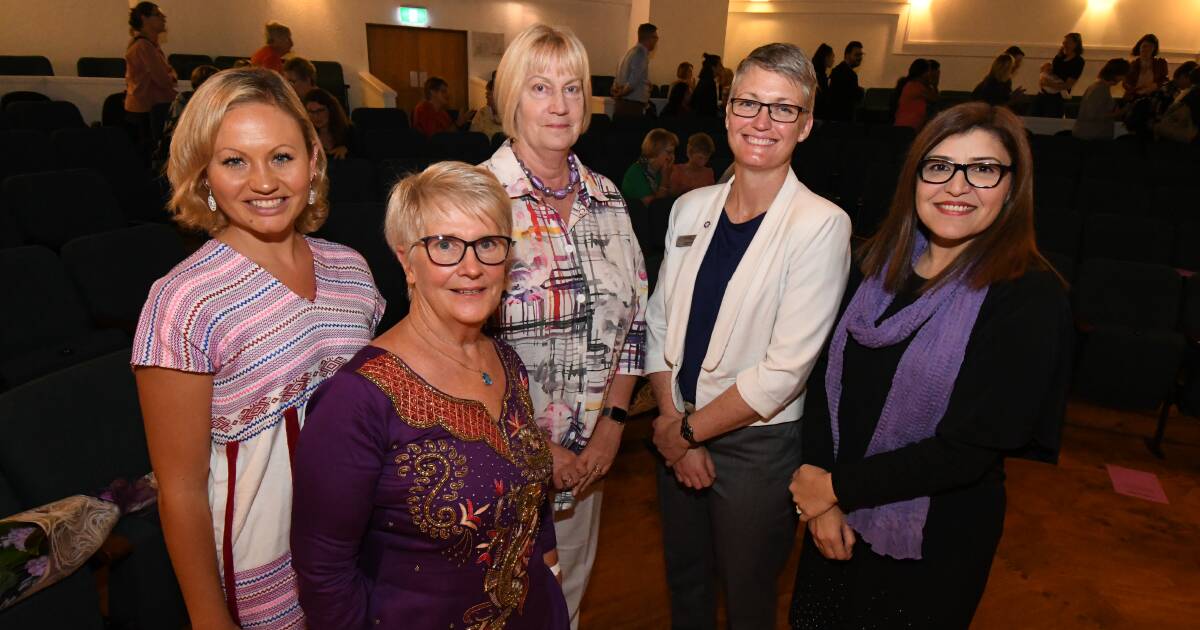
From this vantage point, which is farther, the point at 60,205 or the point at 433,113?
the point at 433,113

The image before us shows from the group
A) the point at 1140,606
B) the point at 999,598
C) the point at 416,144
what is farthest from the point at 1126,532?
the point at 416,144

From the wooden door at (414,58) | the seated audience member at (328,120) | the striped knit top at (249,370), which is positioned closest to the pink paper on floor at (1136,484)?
the striped knit top at (249,370)

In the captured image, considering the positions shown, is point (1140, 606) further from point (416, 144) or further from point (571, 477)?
point (416, 144)

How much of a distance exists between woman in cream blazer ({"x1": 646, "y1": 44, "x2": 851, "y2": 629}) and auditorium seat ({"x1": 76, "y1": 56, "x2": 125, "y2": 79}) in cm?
1057

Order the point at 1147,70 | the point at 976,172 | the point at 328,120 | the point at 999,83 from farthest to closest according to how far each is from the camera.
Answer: the point at 1147,70 → the point at 999,83 → the point at 328,120 → the point at 976,172

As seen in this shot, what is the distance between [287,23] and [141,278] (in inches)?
416

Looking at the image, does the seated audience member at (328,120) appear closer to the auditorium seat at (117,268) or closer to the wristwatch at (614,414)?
the auditorium seat at (117,268)

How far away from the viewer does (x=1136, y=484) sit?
351 centimetres

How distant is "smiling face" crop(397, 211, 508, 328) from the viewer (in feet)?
3.86

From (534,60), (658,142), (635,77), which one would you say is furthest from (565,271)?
(635,77)

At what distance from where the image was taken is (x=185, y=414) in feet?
3.87

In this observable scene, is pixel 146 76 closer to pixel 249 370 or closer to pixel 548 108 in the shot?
pixel 548 108

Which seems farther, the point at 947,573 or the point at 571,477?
the point at 571,477

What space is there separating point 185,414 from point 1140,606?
336 centimetres
